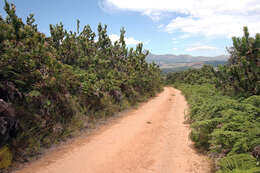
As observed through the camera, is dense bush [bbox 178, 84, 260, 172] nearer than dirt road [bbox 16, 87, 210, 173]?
Yes

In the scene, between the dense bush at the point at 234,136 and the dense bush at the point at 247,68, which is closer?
the dense bush at the point at 234,136

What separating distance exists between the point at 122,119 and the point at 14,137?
602 cm

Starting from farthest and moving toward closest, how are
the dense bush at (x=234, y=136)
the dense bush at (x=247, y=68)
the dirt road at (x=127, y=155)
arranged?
1. the dense bush at (x=247, y=68)
2. the dirt road at (x=127, y=155)
3. the dense bush at (x=234, y=136)

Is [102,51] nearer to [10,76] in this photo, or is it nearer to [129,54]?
[129,54]

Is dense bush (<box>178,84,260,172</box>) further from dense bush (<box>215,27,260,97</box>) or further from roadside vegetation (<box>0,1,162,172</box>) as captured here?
roadside vegetation (<box>0,1,162,172</box>)

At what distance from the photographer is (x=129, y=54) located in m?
18.3

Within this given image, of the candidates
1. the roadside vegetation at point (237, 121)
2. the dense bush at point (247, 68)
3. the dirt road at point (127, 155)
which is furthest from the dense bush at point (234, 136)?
the dense bush at point (247, 68)

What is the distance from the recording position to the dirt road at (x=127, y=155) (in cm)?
472

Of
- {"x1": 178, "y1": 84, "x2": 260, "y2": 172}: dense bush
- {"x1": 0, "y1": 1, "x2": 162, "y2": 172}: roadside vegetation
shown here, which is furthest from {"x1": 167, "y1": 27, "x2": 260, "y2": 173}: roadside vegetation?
{"x1": 0, "y1": 1, "x2": 162, "y2": 172}: roadside vegetation

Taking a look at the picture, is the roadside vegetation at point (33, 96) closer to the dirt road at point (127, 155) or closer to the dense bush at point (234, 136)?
the dirt road at point (127, 155)

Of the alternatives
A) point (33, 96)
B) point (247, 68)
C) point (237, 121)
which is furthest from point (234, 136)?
point (33, 96)

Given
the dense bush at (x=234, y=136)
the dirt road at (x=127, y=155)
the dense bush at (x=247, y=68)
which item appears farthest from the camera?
the dense bush at (x=247, y=68)

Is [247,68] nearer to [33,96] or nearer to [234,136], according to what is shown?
[234,136]

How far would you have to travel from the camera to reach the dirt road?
4719mm
